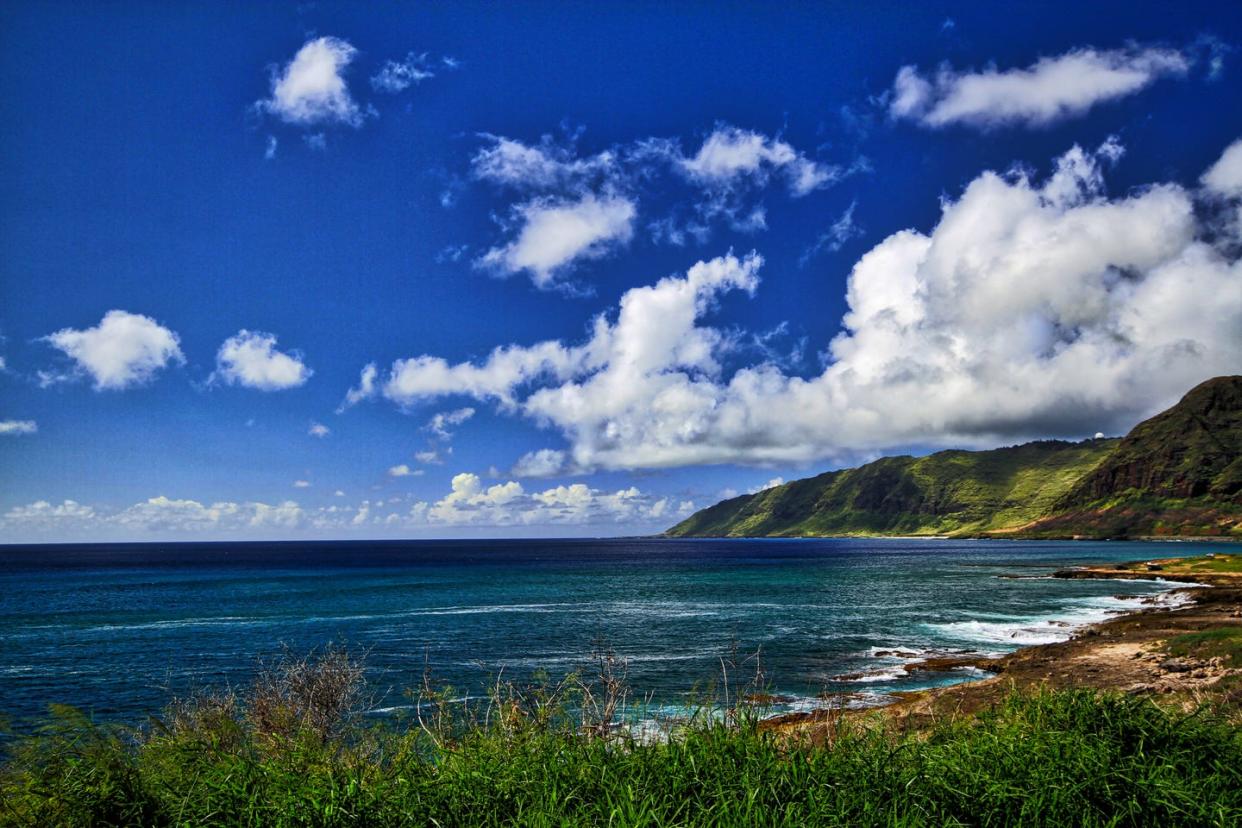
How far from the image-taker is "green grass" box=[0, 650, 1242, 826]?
779 centimetres

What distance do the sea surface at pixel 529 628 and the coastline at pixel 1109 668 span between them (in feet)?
9.59

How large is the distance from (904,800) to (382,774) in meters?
7.08

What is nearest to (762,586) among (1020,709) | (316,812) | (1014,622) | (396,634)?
(1014,622)

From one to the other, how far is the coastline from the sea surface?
292 centimetres

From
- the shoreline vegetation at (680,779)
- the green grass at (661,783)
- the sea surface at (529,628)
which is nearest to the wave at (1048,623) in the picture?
the sea surface at (529,628)

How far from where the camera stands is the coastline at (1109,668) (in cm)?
2814

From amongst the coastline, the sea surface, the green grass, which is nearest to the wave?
the sea surface

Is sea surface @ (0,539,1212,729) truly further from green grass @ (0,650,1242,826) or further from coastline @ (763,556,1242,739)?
green grass @ (0,650,1242,826)

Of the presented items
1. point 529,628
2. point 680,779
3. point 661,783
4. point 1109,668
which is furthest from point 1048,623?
point 661,783

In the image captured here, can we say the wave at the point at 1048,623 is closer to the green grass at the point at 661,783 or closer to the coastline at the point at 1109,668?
the coastline at the point at 1109,668

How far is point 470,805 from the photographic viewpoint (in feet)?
27.2

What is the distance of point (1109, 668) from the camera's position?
3897 centimetres

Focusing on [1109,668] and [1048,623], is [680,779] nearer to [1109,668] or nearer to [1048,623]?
[1109,668]

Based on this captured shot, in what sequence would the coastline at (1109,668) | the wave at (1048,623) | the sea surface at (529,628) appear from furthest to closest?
1. the wave at (1048,623)
2. the sea surface at (529,628)
3. the coastline at (1109,668)
